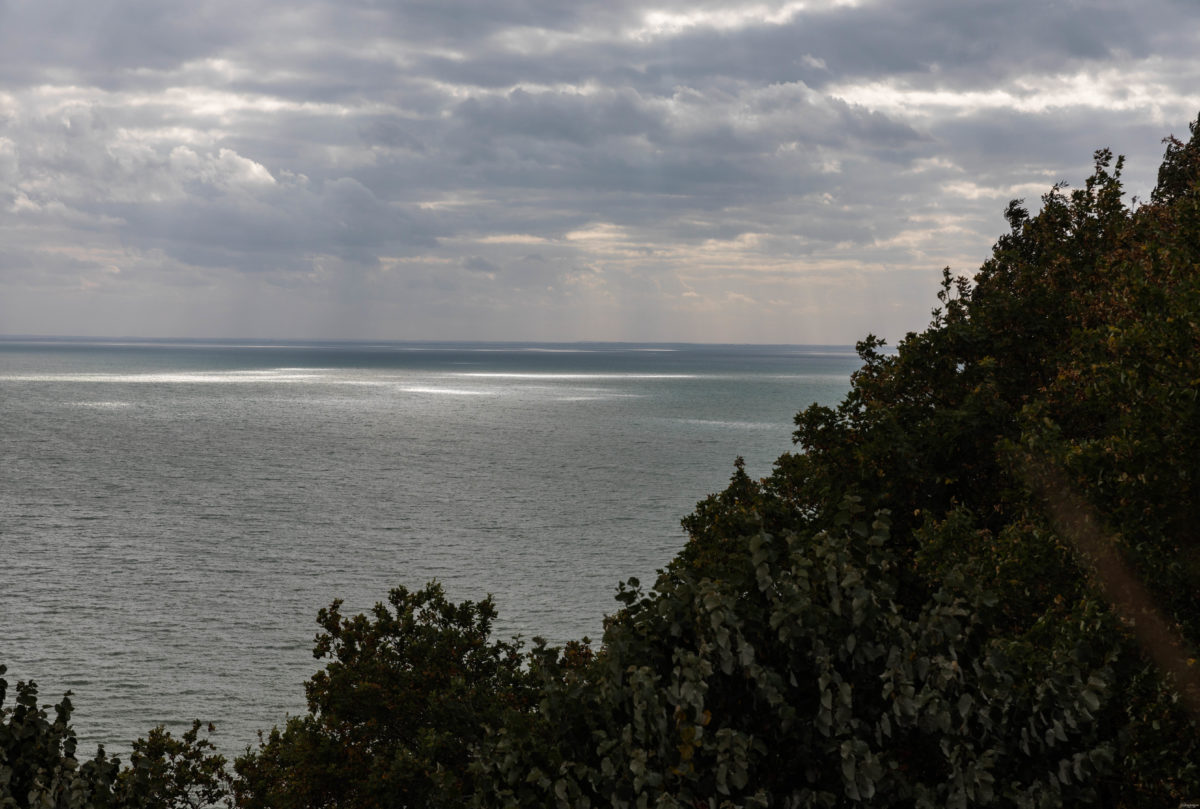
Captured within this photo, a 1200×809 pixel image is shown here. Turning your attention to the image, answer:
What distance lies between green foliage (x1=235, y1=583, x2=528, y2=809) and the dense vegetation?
3.2 inches

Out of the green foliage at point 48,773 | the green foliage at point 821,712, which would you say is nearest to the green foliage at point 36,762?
the green foliage at point 48,773

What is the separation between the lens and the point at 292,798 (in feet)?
72.9

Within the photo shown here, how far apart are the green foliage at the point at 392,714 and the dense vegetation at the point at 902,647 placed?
3.2 inches

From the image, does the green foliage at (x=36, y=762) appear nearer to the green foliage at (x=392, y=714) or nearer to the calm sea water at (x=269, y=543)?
the green foliage at (x=392, y=714)

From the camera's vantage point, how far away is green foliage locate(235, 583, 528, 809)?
21.3 meters

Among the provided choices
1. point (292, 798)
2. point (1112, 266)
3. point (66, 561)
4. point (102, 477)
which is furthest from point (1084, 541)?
point (102, 477)

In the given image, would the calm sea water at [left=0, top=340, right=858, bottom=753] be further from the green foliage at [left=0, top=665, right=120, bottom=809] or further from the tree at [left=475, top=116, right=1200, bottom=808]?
the tree at [left=475, top=116, right=1200, bottom=808]

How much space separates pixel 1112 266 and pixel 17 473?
129 metres

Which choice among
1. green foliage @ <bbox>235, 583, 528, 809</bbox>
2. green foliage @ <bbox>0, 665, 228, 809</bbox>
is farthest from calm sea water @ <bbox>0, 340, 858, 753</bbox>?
green foliage @ <bbox>0, 665, 228, 809</bbox>

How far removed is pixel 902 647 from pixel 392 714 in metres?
16.6

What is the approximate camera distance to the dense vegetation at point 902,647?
9266 mm

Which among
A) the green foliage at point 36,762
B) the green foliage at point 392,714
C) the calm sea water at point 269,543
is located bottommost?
the calm sea water at point 269,543

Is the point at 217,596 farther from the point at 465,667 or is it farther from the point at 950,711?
the point at 950,711

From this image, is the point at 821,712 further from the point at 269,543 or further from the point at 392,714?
the point at 269,543
